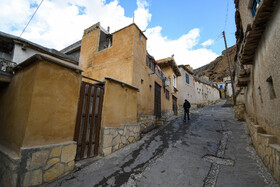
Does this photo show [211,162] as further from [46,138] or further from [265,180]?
[46,138]

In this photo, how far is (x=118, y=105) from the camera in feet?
18.1

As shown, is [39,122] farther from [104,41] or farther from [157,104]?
[104,41]

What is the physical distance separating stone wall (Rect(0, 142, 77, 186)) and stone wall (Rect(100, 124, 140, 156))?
4.19 feet

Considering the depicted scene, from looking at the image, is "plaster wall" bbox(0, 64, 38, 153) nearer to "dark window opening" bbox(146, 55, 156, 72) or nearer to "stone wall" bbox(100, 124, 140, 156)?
"stone wall" bbox(100, 124, 140, 156)

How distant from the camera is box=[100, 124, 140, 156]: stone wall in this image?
461 centimetres

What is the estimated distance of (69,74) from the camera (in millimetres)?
3727

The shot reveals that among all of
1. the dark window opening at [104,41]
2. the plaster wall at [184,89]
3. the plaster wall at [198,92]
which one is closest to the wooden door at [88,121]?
the dark window opening at [104,41]

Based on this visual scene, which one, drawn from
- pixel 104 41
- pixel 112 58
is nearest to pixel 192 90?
pixel 104 41

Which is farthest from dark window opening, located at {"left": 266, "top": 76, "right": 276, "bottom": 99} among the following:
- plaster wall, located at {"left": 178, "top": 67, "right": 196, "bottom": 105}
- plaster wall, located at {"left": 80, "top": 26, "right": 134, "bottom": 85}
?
plaster wall, located at {"left": 178, "top": 67, "right": 196, "bottom": 105}

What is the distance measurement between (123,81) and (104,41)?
5193 mm

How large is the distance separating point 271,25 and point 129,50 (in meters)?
6.53

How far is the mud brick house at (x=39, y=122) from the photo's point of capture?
9.13 ft

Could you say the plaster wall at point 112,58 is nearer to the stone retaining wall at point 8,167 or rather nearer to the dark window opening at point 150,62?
the dark window opening at point 150,62

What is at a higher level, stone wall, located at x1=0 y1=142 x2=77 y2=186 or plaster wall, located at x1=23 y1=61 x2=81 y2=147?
plaster wall, located at x1=23 y1=61 x2=81 y2=147
